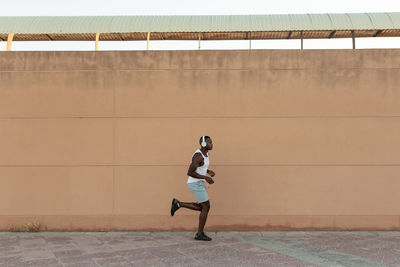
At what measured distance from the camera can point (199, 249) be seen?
438 cm

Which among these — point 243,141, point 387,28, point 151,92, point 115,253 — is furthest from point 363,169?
point 115,253

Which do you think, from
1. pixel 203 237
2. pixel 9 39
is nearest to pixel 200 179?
pixel 203 237

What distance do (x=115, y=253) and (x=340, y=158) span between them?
358cm

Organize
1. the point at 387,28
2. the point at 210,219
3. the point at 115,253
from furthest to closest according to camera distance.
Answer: the point at 387,28 < the point at 210,219 < the point at 115,253

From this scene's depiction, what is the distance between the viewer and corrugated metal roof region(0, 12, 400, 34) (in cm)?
590

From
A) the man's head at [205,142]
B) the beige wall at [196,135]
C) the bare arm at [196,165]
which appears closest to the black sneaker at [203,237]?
the beige wall at [196,135]

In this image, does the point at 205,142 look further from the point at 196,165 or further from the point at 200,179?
the point at 200,179

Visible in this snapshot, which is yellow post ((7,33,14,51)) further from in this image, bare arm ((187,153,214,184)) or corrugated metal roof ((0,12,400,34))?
bare arm ((187,153,214,184))

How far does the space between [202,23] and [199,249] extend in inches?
149

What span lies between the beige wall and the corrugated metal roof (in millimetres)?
717

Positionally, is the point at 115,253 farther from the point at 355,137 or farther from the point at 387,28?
the point at 387,28

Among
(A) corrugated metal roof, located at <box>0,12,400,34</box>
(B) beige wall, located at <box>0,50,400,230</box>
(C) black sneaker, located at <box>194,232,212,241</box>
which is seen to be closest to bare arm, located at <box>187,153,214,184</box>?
(B) beige wall, located at <box>0,50,400,230</box>

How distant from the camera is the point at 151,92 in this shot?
17.9 feet

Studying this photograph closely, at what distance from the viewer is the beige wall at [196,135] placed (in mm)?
5344
